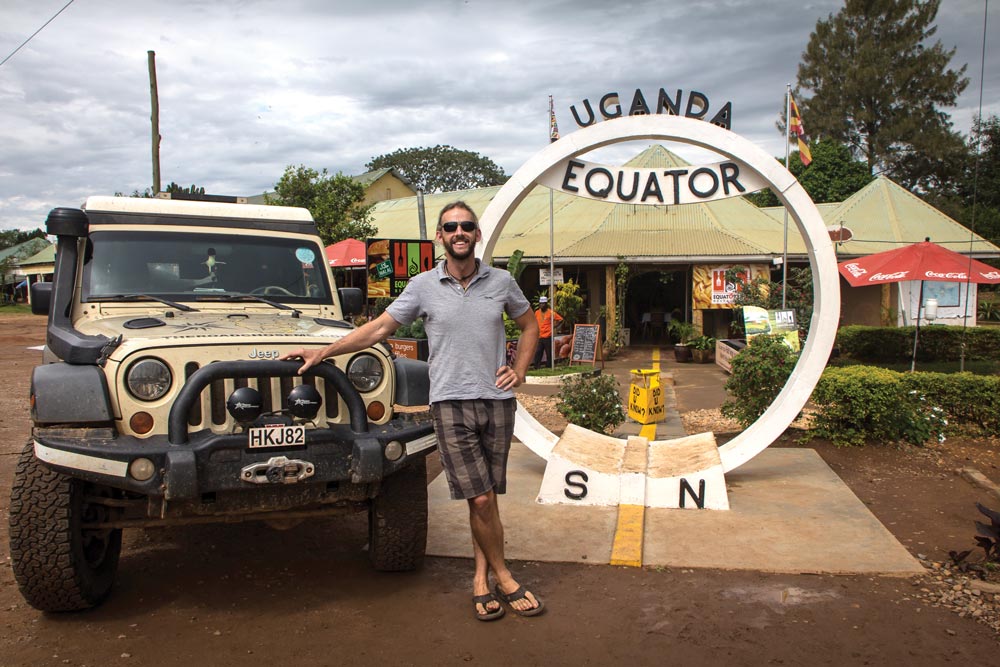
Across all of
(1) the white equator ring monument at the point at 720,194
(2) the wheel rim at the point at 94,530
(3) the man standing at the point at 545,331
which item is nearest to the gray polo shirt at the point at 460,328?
(2) the wheel rim at the point at 94,530

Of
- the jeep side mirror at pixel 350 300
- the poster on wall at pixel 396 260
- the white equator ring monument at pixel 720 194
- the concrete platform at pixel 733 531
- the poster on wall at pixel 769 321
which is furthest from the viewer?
the poster on wall at pixel 396 260

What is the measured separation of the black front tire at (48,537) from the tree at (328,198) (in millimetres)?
22209

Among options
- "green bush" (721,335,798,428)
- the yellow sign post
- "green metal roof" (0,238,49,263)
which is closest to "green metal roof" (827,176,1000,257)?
the yellow sign post

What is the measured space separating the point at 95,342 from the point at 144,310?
0.89 meters

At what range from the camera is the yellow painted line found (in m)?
4.93

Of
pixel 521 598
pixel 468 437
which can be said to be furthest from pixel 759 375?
pixel 468 437

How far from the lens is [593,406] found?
7887 mm

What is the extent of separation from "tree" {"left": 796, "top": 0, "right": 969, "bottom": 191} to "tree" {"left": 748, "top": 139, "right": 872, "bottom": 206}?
5.42 m

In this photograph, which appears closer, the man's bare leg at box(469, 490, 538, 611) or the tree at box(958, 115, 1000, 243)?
the man's bare leg at box(469, 490, 538, 611)

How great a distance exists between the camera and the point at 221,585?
4.62 metres

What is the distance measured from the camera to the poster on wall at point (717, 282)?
19953mm

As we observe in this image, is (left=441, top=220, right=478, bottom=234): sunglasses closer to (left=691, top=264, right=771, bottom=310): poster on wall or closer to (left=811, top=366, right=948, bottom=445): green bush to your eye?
(left=811, top=366, right=948, bottom=445): green bush

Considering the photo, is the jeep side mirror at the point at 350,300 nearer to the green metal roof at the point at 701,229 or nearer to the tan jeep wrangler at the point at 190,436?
the tan jeep wrangler at the point at 190,436

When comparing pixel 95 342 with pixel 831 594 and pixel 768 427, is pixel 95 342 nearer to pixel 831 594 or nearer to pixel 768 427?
pixel 831 594
